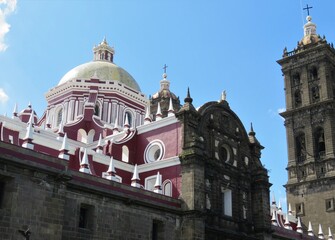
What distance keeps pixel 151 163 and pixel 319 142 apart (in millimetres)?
25917

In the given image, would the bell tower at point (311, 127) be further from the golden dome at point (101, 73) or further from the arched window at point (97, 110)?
the arched window at point (97, 110)

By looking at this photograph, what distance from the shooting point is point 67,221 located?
2317cm

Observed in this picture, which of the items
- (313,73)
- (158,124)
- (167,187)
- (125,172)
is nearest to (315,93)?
(313,73)

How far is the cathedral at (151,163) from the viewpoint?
22344 millimetres

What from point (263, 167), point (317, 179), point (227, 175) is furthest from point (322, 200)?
point (227, 175)

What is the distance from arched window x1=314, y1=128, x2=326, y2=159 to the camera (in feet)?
169

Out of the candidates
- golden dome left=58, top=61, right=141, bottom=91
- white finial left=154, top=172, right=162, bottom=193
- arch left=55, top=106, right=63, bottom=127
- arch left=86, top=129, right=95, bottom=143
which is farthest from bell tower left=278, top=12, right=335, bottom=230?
white finial left=154, top=172, right=162, bottom=193

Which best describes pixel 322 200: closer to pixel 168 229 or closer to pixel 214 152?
pixel 214 152

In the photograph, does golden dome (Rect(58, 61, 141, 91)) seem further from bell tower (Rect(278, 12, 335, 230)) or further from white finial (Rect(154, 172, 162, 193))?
bell tower (Rect(278, 12, 335, 230))

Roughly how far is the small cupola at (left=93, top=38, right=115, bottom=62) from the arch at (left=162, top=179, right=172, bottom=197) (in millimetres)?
21218

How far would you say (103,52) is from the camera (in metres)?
49.5

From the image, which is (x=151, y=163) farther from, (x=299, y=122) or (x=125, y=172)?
(x=299, y=122)

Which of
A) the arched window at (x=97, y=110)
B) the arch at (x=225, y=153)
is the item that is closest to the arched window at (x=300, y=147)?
the arch at (x=225, y=153)

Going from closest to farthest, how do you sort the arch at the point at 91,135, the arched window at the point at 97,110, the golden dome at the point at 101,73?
the arch at the point at 91,135 < the arched window at the point at 97,110 < the golden dome at the point at 101,73
